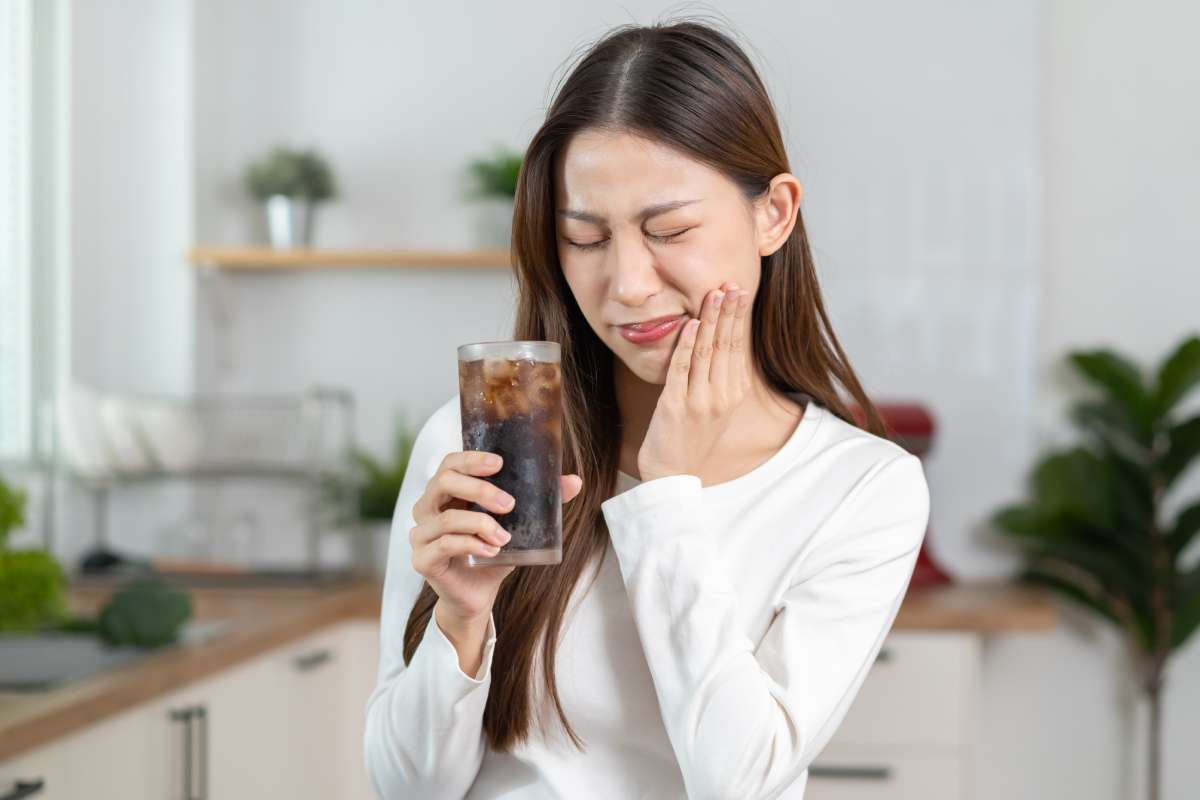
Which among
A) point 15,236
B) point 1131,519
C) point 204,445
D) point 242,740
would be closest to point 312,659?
point 242,740

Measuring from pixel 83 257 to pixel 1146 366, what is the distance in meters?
2.40

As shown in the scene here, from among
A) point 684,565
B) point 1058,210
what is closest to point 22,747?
point 684,565

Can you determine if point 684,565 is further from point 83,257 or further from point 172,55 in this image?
Answer: point 172,55

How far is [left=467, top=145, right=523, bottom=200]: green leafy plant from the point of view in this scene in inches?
127

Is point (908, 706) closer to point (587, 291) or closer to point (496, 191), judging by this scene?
point (496, 191)

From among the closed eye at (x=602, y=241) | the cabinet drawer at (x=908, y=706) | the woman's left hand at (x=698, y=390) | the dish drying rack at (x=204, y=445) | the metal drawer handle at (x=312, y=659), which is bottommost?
the cabinet drawer at (x=908, y=706)

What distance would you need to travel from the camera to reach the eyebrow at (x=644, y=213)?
3.78 ft

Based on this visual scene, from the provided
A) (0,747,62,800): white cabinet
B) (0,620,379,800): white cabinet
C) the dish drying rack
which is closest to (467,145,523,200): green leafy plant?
the dish drying rack

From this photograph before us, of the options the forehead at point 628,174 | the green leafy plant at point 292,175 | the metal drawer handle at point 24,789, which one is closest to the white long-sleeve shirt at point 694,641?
the forehead at point 628,174

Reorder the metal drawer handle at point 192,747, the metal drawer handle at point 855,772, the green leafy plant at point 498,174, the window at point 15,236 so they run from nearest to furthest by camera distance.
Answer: the metal drawer handle at point 192,747 < the metal drawer handle at point 855,772 < the window at point 15,236 < the green leafy plant at point 498,174

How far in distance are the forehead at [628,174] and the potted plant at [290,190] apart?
2.26m

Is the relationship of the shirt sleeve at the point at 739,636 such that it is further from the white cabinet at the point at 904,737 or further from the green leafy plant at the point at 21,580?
the white cabinet at the point at 904,737

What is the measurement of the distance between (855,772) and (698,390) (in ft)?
5.77

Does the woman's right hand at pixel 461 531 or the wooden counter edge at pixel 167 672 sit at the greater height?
the woman's right hand at pixel 461 531
